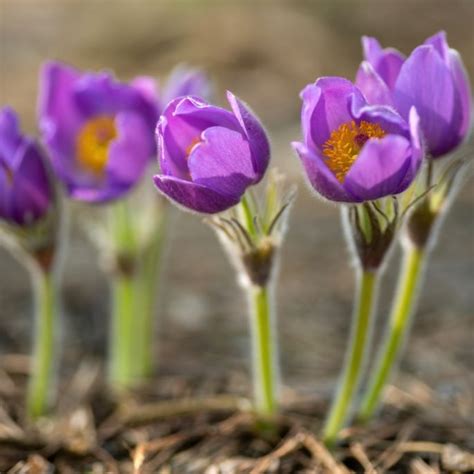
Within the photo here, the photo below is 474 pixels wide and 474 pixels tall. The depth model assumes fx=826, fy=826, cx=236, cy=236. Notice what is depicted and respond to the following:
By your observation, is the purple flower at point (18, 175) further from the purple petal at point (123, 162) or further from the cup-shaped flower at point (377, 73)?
the cup-shaped flower at point (377, 73)

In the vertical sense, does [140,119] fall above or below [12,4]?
below

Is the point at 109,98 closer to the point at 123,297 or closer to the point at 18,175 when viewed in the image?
the point at 18,175

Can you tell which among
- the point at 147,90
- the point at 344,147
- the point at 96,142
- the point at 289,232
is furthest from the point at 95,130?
the point at 289,232

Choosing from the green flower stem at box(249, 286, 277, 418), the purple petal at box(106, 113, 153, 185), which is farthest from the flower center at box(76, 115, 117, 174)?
the green flower stem at box(249, 286, 277, 418)

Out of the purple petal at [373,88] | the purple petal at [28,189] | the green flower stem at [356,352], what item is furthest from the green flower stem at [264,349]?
the purple petal at [28,189]

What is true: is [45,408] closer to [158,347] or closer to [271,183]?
[158,347]

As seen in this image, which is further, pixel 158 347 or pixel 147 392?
pixel 158 347

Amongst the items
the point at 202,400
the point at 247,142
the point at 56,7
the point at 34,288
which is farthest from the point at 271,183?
the point at 56,7
